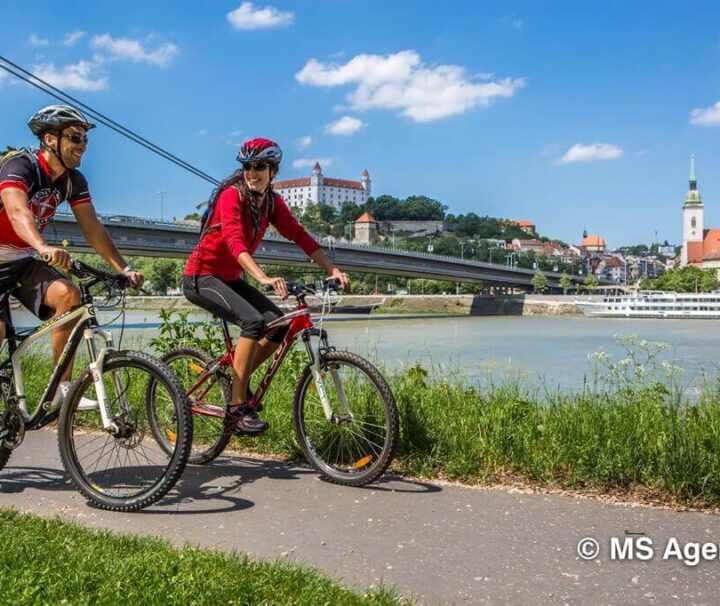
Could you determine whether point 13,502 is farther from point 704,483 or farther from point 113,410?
point 704,483

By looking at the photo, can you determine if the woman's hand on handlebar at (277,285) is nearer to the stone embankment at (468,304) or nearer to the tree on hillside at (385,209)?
the stone embankment at (468,304)

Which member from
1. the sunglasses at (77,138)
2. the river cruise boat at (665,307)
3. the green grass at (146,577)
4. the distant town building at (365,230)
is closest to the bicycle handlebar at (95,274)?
the sunglasses at (77,138)

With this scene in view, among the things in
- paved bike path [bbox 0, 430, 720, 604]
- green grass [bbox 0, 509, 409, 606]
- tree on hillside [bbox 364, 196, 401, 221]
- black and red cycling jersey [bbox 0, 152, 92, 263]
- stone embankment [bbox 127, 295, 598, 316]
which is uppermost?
tree on hillside [bbox 364, 196, 401, 221]

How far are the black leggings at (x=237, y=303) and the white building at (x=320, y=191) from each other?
164628 millimetres

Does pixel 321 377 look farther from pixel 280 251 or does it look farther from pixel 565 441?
pixel 280 251

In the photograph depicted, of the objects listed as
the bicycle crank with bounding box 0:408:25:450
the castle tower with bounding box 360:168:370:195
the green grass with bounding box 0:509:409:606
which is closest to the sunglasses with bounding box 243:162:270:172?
the bicycle crank with bounding box 0:408:25:450

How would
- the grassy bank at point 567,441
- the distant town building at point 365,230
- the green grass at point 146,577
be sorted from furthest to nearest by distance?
the distant town building at point 365,230 < the grassy bank at point 567,441 < the green grass at point 146,577

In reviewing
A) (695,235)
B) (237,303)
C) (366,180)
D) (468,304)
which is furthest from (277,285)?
(366,180)

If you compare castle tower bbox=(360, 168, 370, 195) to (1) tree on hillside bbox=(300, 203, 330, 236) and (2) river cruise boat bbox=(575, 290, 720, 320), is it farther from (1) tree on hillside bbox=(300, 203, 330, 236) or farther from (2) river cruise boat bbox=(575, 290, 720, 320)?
(2) river cruise boat bbox=(575, 290, 720, 320)

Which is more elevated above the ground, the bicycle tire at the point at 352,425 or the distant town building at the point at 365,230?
the distant town building at the point at 365,230

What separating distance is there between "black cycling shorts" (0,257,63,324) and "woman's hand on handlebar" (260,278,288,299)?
0.91 meters

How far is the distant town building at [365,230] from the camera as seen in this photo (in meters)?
150

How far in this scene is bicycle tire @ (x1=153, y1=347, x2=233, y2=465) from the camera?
3.81 metres

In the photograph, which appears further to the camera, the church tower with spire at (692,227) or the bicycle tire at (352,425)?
the church tower with spire at (692,227)
